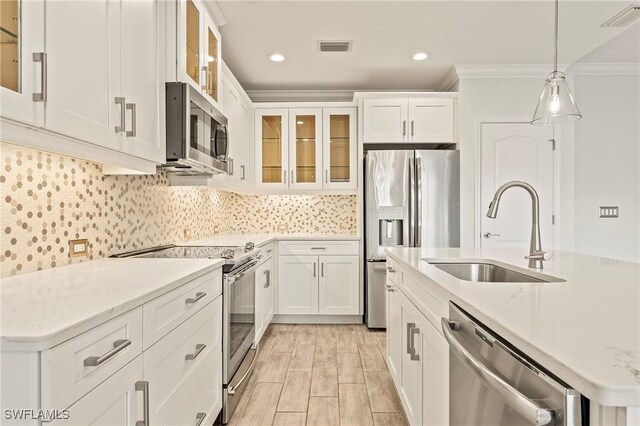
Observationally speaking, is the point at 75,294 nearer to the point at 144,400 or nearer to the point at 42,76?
the point at 144,400

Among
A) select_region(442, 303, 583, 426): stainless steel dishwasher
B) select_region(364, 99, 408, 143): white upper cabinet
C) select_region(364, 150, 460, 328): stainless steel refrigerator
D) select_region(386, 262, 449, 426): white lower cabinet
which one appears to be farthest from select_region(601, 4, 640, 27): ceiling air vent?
select_region(442, 303, 583, 426): stainless steel dishwasher

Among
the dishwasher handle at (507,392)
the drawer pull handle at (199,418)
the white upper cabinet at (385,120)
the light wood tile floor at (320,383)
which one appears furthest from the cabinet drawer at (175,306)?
the white upper cabinet at (385,120)

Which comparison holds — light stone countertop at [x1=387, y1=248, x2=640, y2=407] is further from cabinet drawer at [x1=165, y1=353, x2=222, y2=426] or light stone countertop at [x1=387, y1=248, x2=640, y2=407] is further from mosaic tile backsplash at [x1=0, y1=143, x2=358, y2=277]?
mosaic tile backsplash at [x1=0, y1=143, x2=358, y2=277]

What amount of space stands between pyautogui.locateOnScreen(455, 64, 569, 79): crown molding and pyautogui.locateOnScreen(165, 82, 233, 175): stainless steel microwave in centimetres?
261

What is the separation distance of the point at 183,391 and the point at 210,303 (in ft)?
1.41

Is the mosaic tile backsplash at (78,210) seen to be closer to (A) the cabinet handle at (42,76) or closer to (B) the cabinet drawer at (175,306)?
(A) the cabinet handle at (42,76)

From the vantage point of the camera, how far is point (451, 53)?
131 inches

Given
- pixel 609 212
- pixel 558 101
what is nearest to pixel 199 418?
pixel 558 101

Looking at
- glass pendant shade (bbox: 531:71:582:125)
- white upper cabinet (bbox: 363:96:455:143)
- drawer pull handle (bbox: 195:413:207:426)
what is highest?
white upper cabinet (bbox: 363:96:455:143)

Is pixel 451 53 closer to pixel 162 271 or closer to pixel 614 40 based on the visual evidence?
pixel 614 40

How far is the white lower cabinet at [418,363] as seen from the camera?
1.31 meters

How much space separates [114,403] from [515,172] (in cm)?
382

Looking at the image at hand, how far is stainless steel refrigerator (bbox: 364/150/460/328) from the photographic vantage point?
358 centimetres

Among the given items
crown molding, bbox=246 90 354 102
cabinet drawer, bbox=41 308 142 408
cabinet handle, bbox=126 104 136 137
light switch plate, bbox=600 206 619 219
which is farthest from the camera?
crown molding, bbox=246 90 354 102
